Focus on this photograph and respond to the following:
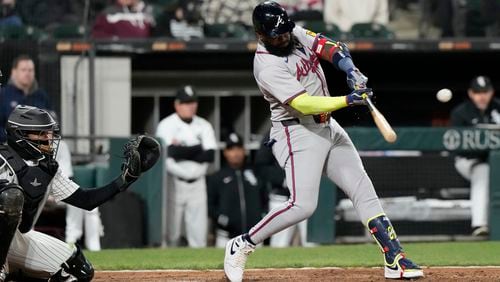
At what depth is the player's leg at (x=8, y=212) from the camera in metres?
6.01

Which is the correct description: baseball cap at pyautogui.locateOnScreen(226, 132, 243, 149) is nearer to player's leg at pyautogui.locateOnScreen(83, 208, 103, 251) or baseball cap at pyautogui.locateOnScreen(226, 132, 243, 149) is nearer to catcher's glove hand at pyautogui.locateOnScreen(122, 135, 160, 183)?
player's leg at pyautogui.locateOnScreen(83, 208, 103, 251)

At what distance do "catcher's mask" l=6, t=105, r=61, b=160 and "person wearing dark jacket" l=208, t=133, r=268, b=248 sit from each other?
4.49 metres

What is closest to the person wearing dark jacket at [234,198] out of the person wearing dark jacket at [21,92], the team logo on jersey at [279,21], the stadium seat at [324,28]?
the person wearing dark jacket at [21,92]

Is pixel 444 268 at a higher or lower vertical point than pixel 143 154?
lower

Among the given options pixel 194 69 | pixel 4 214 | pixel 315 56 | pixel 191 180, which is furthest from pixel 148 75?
pixel 4 214

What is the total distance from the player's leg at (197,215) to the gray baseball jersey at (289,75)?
4.05 metres

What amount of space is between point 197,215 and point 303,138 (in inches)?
167

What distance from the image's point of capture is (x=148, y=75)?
43.9ft


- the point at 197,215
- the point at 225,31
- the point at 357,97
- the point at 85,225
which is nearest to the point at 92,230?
the point at 85,225

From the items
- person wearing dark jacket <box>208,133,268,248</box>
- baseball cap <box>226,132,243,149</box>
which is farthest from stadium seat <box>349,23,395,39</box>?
person wearing dark jacket <box>208,133,268,248</box>

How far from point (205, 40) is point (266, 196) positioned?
2.13m

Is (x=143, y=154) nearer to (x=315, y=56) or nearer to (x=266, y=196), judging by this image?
(x=315, y=56)

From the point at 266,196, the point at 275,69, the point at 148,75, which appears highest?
the point at 275,69

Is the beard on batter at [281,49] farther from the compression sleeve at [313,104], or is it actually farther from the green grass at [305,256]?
the green grass at [305,256]
